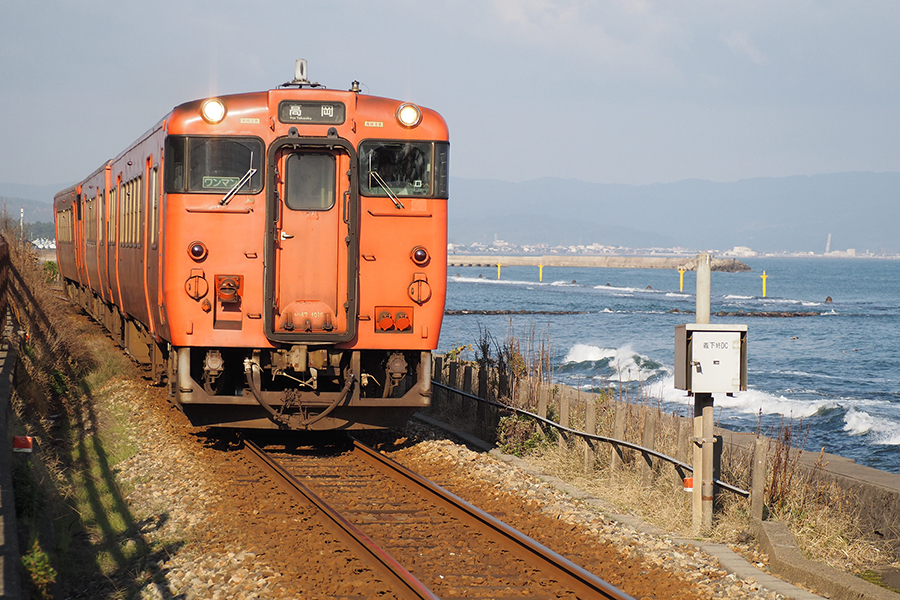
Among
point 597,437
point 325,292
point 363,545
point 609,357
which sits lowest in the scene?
point 609,357

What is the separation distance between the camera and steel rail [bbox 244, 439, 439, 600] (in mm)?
5758

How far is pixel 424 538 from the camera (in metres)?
7.06

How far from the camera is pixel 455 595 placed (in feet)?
19.2

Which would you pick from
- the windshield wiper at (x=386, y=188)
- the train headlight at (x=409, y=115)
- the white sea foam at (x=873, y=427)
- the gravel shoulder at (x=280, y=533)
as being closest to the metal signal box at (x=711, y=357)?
the gravel shoulder at (x=280, y=533)

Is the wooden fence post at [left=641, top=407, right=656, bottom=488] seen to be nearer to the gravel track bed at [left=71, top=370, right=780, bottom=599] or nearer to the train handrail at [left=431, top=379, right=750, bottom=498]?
the train handrail at [left=431, top=379, right=750, bottom=498]

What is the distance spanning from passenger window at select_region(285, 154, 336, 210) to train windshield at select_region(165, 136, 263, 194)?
308 mm

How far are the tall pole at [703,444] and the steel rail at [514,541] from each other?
1.66m

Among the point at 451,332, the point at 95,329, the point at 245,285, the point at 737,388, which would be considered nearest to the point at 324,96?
the point at 245,285

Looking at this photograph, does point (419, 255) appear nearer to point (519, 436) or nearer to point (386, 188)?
point (386, 188)

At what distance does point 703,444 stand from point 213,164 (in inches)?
205

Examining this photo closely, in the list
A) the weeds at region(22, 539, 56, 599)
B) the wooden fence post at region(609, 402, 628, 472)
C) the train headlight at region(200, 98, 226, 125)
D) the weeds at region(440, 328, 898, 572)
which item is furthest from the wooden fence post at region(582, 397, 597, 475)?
the weeds at region(22, 539, 56, 599)

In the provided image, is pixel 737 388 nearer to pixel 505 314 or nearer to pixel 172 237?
pixel 172 237

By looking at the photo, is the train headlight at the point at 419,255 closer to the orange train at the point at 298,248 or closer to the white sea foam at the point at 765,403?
the orange train at the point at 298,248

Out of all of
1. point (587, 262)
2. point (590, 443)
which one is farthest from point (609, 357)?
point (587, 262)
